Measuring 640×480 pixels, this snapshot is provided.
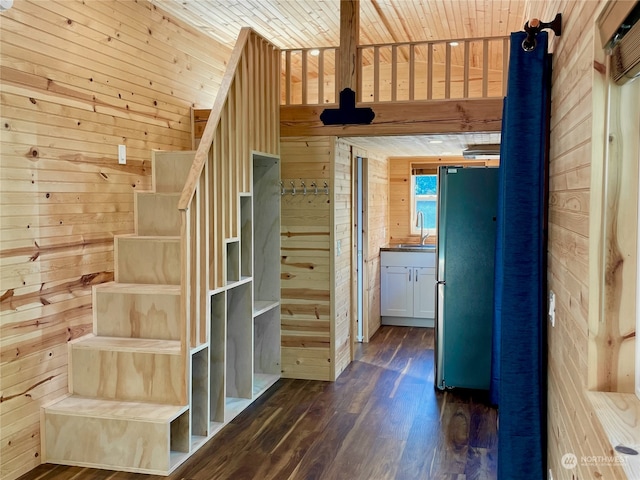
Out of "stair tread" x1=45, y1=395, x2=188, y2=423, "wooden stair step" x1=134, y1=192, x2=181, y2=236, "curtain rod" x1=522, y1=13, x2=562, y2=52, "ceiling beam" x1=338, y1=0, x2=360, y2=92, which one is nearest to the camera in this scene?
"curtain rod" x1=522, y1=13, x2=562, y2=52

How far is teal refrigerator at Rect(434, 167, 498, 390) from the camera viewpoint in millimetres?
4660

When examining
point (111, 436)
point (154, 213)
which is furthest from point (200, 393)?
point (154, 213)

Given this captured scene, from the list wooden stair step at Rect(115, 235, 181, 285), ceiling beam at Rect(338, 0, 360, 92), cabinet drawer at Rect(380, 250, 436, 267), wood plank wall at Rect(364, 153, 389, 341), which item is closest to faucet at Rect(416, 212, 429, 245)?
wood plank wall at Rect(364, 153, 389, 341)

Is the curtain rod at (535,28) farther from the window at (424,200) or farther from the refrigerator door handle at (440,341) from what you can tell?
the window at (424,200)

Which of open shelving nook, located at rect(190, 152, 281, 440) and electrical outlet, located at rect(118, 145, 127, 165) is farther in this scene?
electrical outlet, located at rect(118, 145, 127, 165)

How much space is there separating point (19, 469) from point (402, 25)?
189 inches

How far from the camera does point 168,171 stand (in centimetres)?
436

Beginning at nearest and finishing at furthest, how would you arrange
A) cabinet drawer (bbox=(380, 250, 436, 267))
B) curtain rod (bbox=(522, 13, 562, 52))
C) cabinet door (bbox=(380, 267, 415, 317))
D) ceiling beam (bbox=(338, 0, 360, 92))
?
curtain rod (bbox=(522, 13, 562, 52)) < ceiling beam (bbox=(338, 0, 360, 92)) < cabinet drawer (bbox=(380, 250, 436, 267)) < cabinet door (bbox=(380, 267, 415, 317))

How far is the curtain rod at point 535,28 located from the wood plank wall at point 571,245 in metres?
0.05

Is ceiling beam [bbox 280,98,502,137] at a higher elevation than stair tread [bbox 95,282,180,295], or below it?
higher

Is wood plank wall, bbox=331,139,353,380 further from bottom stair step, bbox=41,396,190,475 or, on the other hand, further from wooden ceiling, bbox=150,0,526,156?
bottom stair step, bbox=41,396,190,475

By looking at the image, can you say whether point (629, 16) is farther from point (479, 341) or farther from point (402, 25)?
point (402, 25)

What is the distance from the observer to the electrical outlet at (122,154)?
4059 millimetres
